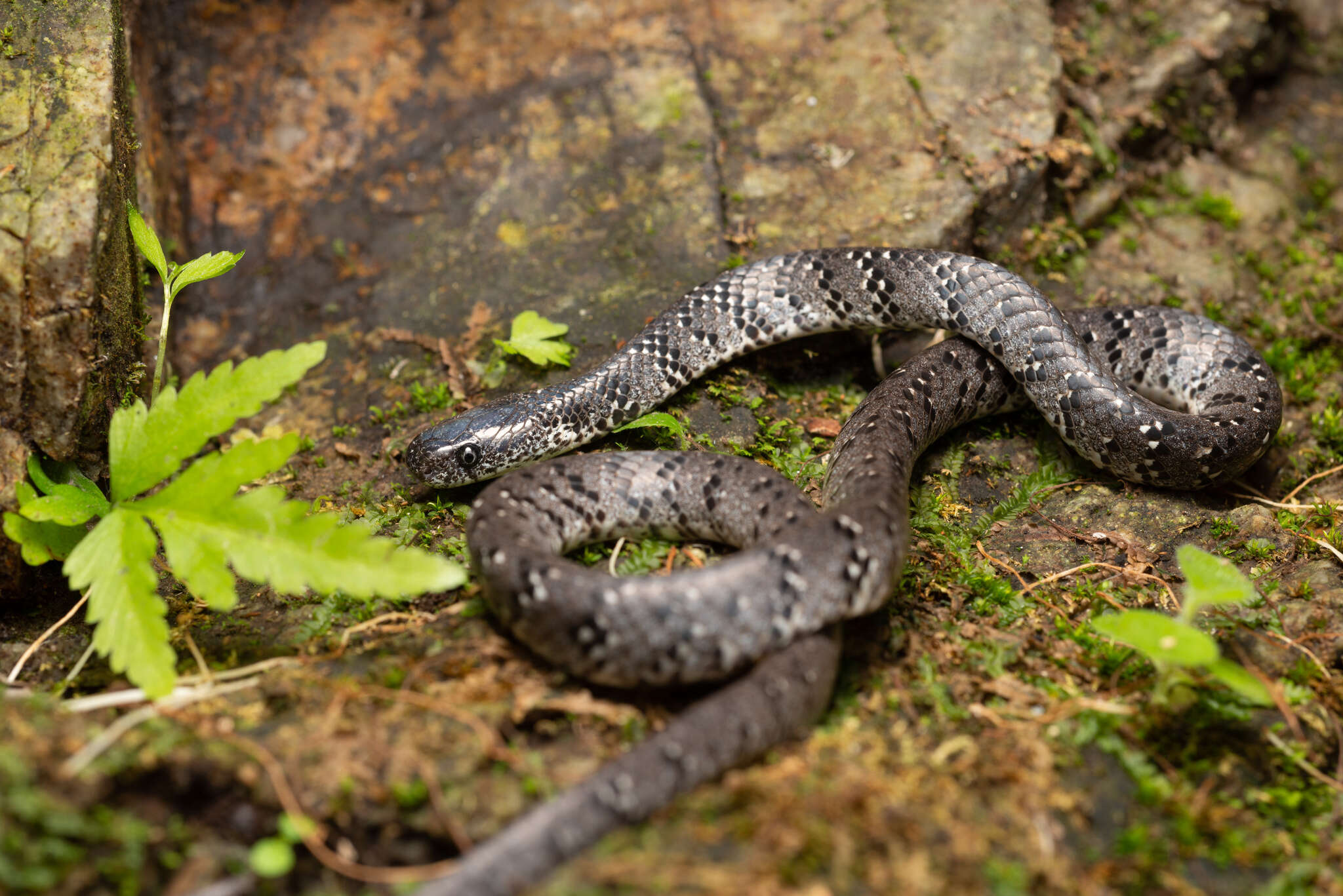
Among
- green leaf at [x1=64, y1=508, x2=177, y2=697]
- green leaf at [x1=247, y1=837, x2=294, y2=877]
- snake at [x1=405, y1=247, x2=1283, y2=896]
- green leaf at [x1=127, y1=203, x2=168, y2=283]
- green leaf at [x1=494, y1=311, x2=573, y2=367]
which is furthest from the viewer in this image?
green leaf at [x1=494, y1=311, x2=573, y2=367]

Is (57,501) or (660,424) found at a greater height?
(57,501)

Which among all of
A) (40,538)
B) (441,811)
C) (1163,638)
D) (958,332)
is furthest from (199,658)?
(958,332)

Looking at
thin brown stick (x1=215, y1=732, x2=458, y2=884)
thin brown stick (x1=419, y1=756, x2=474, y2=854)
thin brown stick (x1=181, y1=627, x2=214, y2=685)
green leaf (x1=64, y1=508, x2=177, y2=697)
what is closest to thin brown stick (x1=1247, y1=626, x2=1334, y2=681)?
thin brown stick (x1=419, y1=756, x2=474, y2=854)

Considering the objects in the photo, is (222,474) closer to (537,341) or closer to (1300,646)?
(537,341)

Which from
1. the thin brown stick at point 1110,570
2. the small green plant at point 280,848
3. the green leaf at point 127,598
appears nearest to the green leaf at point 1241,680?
the thin brown stick at point 1110,570

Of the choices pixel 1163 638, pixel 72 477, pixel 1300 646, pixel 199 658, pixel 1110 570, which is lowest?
pixel 1300 646

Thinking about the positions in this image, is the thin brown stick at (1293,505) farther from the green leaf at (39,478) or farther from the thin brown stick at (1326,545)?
the green leaf at (39,478)

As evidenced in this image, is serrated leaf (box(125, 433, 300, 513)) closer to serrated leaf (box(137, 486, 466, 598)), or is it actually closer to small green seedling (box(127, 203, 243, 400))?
serrated leaf (box(137, 486, 466, 598))

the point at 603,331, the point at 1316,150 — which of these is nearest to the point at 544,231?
the point at 603,331
